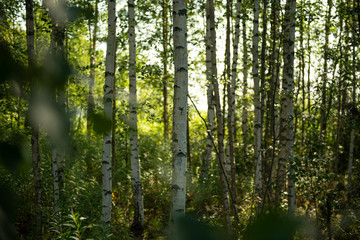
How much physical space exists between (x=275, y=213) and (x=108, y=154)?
529 cm

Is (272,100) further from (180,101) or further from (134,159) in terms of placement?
(134,159)

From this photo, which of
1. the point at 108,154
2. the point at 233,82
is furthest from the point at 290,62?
the point at 108,154

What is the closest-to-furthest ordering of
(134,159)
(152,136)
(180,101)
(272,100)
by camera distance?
(180,101) → (272,100) → (134,159) → (152,136)

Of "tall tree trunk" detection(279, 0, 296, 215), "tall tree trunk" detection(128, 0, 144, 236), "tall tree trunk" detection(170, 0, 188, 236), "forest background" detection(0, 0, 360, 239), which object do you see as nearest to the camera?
"forest background" detection(0, 0, 360, 239)

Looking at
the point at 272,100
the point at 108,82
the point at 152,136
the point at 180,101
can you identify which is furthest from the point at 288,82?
the point at 152,136

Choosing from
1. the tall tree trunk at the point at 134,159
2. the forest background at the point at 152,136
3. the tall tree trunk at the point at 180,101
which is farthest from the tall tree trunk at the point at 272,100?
the tall tree trunk at the point at 134,159

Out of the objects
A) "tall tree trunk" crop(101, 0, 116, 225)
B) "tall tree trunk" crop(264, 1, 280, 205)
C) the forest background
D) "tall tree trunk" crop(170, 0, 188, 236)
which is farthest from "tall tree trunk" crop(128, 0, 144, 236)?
"tall tree trunk" crop(170, 0, 188, 236)

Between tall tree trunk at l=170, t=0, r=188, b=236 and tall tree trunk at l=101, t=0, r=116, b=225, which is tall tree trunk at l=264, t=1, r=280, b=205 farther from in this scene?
tall tree trunk at l=101, t=0, r=116, b=225

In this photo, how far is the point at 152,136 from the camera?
1350cm

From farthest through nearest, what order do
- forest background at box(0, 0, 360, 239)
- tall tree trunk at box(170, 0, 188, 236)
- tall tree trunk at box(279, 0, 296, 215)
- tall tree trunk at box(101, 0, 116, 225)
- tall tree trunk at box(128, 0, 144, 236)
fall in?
tall tree trunk at box(128, 0, 144, 236), tall tree trunk at box(279, 0, 296, 215), tall tree trunk at box(101, 0, 116, 225), tall tree trunk at box(170, 0, 188, 236), forest background at box(0, 0, 360, 239)

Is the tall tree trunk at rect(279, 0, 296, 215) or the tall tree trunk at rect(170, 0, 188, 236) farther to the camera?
the tall tree trunk at rect(279, 0, 296, 215)

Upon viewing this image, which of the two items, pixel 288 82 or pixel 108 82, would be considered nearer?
pixel 108 82

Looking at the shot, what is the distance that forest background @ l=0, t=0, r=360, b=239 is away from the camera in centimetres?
71

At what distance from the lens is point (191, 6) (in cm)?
956
